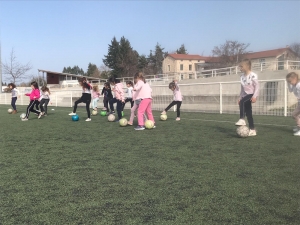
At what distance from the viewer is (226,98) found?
14969mm

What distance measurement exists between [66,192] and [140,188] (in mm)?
886

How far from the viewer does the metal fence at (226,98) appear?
1270cm

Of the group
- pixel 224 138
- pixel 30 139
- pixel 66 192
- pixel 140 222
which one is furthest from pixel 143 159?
pixel 30 139

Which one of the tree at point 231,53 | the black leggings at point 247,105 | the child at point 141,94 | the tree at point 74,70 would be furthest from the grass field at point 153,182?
the tree at point 74,70

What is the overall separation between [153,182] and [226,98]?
12068 millimetres

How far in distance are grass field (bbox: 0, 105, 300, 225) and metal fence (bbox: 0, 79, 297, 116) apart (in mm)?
6923

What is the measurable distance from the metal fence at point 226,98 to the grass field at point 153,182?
22.7ft

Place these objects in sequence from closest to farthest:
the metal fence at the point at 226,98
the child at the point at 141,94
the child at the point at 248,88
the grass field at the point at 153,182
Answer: the grass field at the point at 153,182, the child at the point at 248,88, the child at the point at 141,94, the metal fence at the point at 226,98

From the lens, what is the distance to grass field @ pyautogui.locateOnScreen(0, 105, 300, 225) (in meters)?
2.73

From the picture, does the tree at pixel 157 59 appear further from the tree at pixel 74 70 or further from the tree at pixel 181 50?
the tree at pixel 74 70

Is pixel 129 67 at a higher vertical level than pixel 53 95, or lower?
higher

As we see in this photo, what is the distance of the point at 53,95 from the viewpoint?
2933cm

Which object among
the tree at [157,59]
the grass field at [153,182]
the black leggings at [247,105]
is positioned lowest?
the grass field at [153,182]

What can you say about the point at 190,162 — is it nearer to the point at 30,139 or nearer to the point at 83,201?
the point at 83,201
